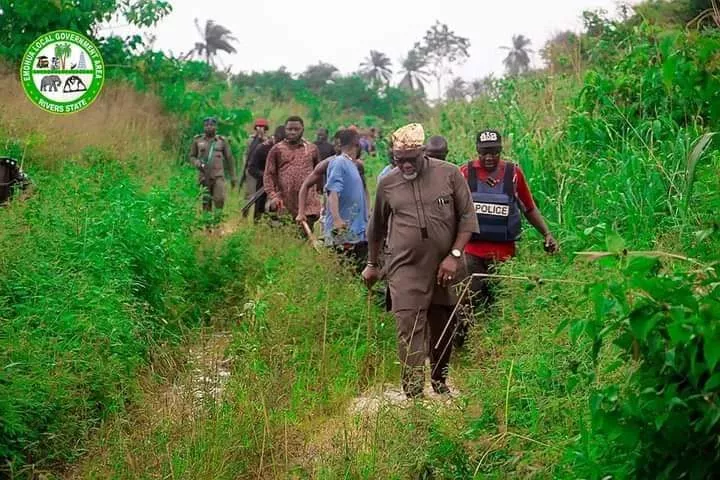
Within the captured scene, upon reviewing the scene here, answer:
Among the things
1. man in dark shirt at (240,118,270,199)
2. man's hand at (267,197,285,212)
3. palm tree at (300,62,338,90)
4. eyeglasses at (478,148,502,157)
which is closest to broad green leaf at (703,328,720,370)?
eyeglasses at (478,148,502,157)

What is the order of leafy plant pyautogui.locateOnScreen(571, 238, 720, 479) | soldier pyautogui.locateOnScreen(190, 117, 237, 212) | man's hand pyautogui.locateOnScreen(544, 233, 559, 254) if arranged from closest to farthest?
leafy plant pyautogui.locateOnScreen(571, 238, 720, 479)
man's hand pyautogui.locateOnScreen(544, 233, 559, 254)
soldier pyautogui.locateOnScreen(190, 117, 237, 212)

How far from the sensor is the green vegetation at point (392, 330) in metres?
3.79

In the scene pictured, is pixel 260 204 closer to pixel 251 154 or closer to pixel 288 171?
pixel 251 154

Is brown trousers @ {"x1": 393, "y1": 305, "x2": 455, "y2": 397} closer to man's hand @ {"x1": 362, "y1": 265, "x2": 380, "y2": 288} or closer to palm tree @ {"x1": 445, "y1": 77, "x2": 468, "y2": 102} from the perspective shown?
man's hand @ {"x1": 362, "y1": 265, "x2": 380, "y2": 288}

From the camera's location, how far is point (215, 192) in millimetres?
16594

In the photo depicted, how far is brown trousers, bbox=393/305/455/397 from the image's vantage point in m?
6.78

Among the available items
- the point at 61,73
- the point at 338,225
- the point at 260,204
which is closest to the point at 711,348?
the point at 338,225

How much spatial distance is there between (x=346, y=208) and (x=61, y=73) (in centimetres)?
289

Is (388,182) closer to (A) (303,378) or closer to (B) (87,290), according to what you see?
(A) (303,378)

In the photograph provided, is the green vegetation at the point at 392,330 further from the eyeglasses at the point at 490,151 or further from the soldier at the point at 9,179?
the eyeglasses at the point at 490,151

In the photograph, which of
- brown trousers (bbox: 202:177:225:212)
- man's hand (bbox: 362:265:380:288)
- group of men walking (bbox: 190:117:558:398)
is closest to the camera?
group of men walking (bbox: 190:117:558:398)

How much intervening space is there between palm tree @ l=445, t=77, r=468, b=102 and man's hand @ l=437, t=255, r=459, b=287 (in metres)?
12.2

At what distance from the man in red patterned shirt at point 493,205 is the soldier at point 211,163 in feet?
27.4

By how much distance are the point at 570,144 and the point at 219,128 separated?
12507 mm
